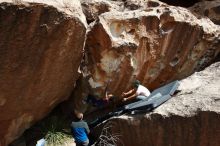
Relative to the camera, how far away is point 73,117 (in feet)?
32.9

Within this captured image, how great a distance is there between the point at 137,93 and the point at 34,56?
2263 millimetres

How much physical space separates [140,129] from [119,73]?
148cm

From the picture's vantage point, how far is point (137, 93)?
9055 mm

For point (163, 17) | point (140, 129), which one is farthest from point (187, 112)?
point (163, 17)

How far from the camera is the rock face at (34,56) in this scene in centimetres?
754

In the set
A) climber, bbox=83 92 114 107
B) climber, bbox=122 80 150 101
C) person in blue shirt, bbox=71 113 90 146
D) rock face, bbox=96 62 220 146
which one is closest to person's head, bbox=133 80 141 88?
climber, bbox=122 80 150 101

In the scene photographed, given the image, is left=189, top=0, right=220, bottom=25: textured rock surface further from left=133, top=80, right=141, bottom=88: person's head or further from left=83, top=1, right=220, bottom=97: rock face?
left=133, top=80, right=141, bottom=88: person's head

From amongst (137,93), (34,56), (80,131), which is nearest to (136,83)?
(137,93)

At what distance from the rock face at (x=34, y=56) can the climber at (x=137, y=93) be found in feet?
3.66

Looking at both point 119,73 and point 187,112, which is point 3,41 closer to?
point 119,73

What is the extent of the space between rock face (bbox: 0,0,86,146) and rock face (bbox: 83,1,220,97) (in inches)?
24.0

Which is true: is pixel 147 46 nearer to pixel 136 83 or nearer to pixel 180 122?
pixel 136 83

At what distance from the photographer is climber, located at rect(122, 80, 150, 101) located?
9.02 metres

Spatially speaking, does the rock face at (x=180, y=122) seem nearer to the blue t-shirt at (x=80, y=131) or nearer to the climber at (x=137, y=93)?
the blue t-shirt at (x=80, y=131)
